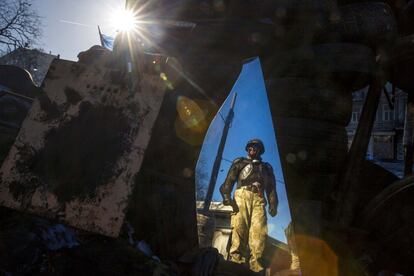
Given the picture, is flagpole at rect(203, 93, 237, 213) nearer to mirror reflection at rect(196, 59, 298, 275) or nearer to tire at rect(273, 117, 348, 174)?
mirror reflection at rect(196, 59, 298, 275)

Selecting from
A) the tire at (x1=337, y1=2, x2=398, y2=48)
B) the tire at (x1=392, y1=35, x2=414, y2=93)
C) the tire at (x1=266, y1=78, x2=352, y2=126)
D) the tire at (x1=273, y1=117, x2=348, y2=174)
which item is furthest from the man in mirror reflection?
the tire at (x1=392, y1=35, x2=414, y2=93)

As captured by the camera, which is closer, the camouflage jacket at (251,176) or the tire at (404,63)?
the camouflage jacket at (251,176)

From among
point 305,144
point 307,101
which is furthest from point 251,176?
point 307,101

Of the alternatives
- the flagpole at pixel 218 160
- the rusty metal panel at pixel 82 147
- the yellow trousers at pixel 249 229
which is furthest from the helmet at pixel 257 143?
the rusty metal panel at pixel 82 147

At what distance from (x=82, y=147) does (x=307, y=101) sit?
211 cm

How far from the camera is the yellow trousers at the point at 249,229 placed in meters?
2.19

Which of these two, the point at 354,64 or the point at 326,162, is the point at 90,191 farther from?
the point at 354,64

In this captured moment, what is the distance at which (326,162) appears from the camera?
118 inches

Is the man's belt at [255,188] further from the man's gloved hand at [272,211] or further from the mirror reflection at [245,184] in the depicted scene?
the man's gloved hand at [272,211]

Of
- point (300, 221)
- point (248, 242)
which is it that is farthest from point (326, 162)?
point (248, 242)

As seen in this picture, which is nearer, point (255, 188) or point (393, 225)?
point (255, 188)

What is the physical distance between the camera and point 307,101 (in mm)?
2957

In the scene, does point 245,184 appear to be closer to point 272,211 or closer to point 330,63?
point 272,211

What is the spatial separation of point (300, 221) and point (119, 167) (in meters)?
1.86
